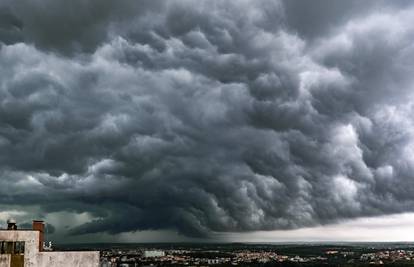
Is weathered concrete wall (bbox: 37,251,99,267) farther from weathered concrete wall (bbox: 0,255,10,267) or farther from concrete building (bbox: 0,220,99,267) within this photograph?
weathered concrete wall (bbox: 0,255,10,267)

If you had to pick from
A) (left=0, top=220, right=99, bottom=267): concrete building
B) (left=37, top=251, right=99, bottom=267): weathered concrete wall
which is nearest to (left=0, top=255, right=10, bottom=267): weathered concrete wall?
(left=0, top=220, right=99, bottom=267): concrete building

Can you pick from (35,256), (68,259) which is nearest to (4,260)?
(35,256)

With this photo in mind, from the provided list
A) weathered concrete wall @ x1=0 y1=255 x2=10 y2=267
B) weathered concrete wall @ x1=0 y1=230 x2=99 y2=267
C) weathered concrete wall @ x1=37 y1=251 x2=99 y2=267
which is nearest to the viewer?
weathered concrete wall @ x1=0 y1=255 x2=10 y2=267

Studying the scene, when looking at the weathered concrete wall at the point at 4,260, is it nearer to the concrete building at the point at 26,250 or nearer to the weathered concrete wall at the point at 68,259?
the concrete building at the point at 26,250

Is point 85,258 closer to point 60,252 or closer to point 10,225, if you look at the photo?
→ point 60,252

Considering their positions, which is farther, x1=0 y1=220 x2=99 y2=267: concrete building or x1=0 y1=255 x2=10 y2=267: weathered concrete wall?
x1=0 y1=220 x2=99 y2=267: concrete building

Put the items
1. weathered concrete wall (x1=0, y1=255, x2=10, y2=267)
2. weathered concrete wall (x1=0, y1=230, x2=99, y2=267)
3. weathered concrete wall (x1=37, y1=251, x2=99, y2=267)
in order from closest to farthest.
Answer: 1. weathered concrete wall (x1=0, y1=255, x2=10, y2=267)
2. weathered concrete wall (x1=0, y1=230, x2=99, y2=267)
3. weathered concrete wall (x1=37, y1=251, x2=99, y2=267)

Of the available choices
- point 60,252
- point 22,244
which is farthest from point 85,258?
point 22,244
